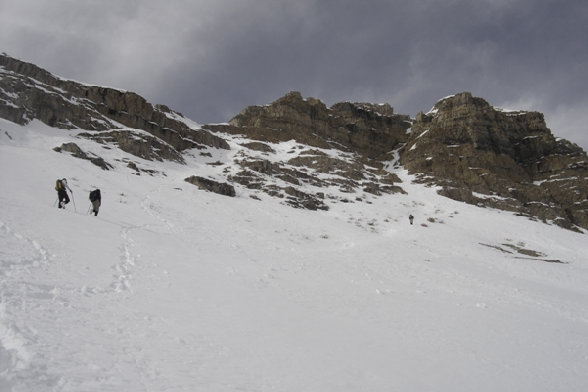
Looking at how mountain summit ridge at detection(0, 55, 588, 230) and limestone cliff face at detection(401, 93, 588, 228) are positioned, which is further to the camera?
limestone cliff face at detection(401, 93, 588, 228)

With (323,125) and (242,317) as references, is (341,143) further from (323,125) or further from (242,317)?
(242,317)

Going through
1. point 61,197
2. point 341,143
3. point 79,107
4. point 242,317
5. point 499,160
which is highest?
point 499,160

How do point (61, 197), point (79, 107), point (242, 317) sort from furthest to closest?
point (79, 107) → point (61, 197) → point (242, 317)

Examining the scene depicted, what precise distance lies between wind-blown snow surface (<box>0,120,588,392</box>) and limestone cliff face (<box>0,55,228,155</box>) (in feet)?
156

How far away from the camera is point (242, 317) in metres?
7.37

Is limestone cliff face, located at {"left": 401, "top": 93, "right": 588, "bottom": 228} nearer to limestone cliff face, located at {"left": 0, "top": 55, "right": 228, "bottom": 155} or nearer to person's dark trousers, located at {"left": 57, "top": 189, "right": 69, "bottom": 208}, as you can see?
limestone cliff face, located at {"left": 0, "top": 55, "right": 228, "bottom": 155}

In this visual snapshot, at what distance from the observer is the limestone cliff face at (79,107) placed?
57.9 meters

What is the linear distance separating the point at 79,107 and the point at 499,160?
3861 inches

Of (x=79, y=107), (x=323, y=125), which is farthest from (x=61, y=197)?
(x=323, y=125)

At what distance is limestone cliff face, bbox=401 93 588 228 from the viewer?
7131 centimetres

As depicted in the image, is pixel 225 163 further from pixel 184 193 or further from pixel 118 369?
pixel 118 369

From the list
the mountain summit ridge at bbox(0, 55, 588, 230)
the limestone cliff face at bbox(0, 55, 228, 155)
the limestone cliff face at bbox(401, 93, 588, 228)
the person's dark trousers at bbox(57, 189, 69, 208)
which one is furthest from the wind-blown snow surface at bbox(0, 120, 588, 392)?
the limestone cliff face at bbox(401, 93, 588, 228)

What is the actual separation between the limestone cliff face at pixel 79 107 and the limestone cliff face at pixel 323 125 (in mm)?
19139

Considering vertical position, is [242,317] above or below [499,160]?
below
